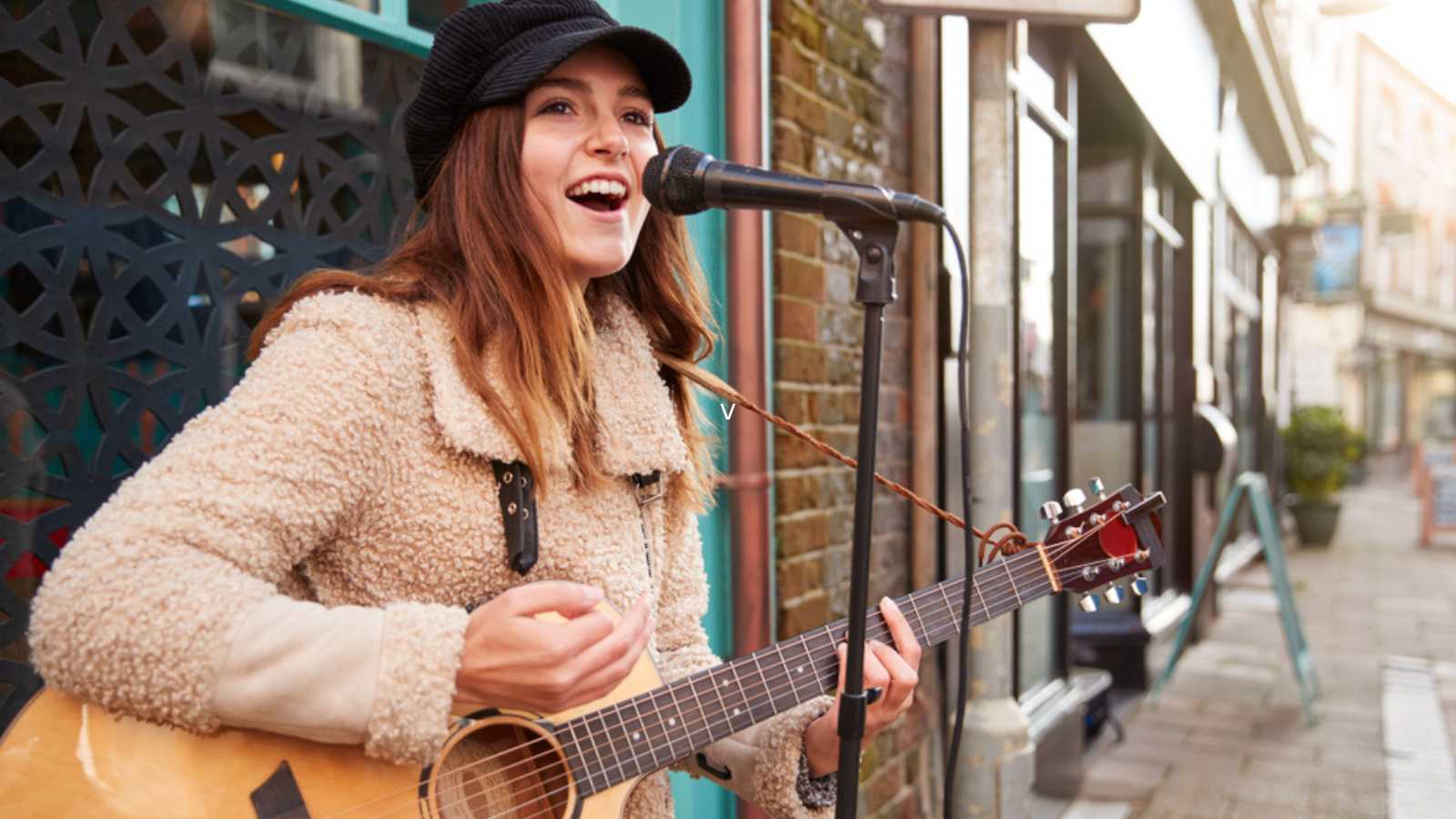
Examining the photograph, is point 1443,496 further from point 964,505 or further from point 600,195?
point 600,195

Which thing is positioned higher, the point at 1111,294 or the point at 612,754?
the point at 1111,294

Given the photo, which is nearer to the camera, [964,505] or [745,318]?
[964,505]

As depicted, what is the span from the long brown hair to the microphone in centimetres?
22

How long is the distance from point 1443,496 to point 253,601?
14.4 m

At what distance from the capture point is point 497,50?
1.42 metres

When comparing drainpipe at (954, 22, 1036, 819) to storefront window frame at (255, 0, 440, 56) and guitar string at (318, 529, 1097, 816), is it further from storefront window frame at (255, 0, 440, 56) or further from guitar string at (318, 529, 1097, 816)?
storefront window frame at (255, 0, 440, 56)

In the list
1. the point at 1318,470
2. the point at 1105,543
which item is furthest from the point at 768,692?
the point at 1318,470

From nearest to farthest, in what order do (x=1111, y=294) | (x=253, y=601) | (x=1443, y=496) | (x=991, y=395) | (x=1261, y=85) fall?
(x=253, y=601)
(x=991, y=395)
(x=1111, y=294)
(x=1261, y=85)
(x=1443, y=496)

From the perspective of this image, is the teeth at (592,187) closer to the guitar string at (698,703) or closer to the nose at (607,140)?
the nose at (607,140)

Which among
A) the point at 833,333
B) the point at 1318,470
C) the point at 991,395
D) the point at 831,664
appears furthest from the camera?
the point at 1318,470

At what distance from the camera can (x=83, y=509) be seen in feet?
5.20

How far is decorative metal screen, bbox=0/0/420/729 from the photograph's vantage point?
1.52 meters

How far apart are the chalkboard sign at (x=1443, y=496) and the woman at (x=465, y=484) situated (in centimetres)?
1340

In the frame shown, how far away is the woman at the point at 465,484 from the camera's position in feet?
3.65
